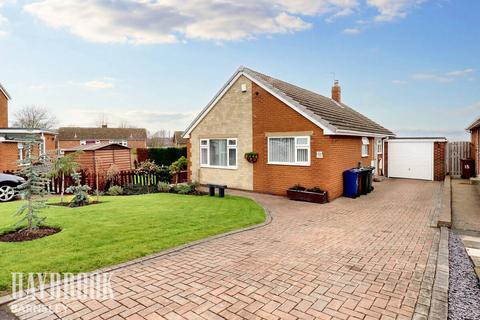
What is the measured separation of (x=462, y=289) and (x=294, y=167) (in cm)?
864

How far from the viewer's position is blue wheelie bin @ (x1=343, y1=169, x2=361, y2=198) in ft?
42.7

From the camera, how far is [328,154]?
12.0 m

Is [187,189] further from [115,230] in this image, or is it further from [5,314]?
[5,314]

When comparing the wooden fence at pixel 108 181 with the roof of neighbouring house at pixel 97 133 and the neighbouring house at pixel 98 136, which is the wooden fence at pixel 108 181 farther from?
the roof of neighbouring house at pixel 97 133

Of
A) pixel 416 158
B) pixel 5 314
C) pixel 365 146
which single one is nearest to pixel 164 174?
pixel 365 146

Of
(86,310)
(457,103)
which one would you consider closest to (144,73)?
(86,310)

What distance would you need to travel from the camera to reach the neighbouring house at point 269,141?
40.4 feet

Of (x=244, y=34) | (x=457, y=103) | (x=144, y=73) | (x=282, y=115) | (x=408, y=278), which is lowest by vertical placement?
(x=408, y=278)

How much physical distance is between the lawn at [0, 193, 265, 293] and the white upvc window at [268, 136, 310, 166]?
2.80m

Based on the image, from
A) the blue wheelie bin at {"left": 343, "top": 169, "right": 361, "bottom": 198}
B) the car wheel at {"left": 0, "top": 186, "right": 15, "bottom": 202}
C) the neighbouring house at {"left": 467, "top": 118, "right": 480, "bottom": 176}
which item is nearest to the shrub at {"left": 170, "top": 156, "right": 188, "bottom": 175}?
the car wheel at {"left": 0, "top": 186, "right": 15, "bottom": 202}

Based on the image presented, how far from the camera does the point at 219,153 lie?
52.9 ft

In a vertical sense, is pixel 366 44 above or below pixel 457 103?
above

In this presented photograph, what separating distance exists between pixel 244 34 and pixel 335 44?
5410 millimetres

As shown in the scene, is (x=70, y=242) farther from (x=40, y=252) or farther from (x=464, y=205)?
(x=464, y=205)
